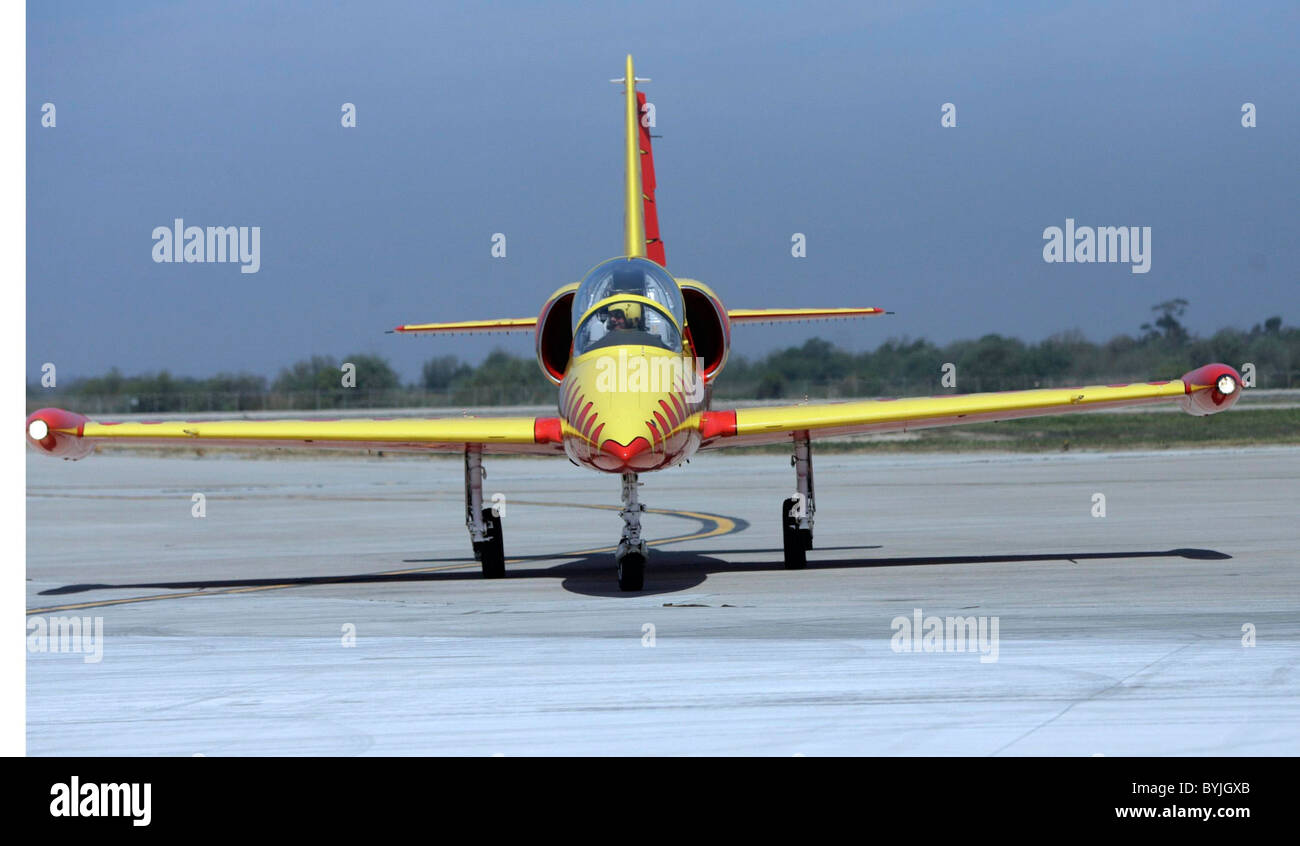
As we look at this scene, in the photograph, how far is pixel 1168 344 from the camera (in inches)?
2985

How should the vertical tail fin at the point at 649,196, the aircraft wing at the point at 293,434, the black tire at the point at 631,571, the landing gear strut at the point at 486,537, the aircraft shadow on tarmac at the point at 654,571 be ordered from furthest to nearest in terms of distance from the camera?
the vertical tail fin at the point at 649,196 < the landing gear strut at the point at 486,537 < the aircraft shadow on tarmac at the point at 654,571 < the aircraft wing at the point at 293,434 < the black tire at the point at 631,571

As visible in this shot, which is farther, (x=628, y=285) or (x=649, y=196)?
(x=649, y=196)

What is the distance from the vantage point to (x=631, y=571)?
13.8 meters

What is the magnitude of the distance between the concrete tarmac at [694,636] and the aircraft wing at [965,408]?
1747mm

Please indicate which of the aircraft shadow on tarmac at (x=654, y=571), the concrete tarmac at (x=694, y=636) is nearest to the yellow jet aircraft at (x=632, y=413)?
the aircraft shadow on tarmac at (x=654, y=571)

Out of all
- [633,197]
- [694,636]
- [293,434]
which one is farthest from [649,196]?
[694,636]

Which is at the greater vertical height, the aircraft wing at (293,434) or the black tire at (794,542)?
the aircraft wing at (293,434)

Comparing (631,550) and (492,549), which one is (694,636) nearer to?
(631,550)

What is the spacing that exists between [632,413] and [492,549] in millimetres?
3974

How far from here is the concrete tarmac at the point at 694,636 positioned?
278 inches
